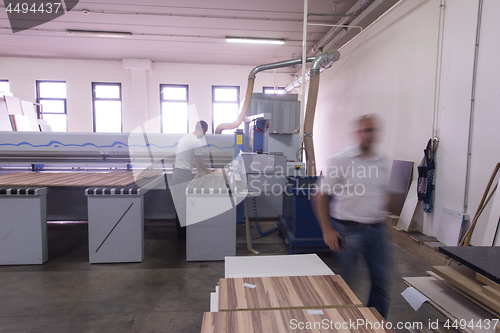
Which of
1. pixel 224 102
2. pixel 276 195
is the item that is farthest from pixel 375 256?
pixel 224 102

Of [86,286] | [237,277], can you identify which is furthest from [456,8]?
[86,286]

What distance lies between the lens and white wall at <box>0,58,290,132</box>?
6934mm

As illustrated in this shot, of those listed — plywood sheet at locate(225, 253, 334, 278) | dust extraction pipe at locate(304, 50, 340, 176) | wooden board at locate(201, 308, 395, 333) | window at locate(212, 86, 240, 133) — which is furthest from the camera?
window at locate(212, 86, 240, 133)

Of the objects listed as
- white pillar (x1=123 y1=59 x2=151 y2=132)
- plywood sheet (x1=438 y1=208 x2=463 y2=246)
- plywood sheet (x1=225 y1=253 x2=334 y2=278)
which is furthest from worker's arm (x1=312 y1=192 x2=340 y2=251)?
white pillar (x1=123 y1=59 x2=151 y2=132)

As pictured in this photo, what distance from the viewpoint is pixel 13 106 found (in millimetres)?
3539

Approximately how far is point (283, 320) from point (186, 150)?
2.21 metres

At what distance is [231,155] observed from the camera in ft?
9.97

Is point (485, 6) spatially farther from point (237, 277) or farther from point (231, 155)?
point (237, 277)

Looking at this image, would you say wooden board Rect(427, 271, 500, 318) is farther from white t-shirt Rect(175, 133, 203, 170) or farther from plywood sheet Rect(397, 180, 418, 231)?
white t-shirt Rect(175, 133, 203, 170)

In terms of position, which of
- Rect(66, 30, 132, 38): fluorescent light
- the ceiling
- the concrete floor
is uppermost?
the ceiling

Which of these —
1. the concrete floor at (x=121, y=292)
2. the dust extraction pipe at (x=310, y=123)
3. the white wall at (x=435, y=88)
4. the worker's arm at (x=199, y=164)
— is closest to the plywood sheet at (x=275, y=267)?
the concrete floor at (x=121, y=292)

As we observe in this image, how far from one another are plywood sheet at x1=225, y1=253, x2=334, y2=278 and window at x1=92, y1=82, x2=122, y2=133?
7.09 metres

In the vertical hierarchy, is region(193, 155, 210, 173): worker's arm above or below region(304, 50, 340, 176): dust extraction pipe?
A: below

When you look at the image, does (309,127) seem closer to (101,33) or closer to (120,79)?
(101,33)
